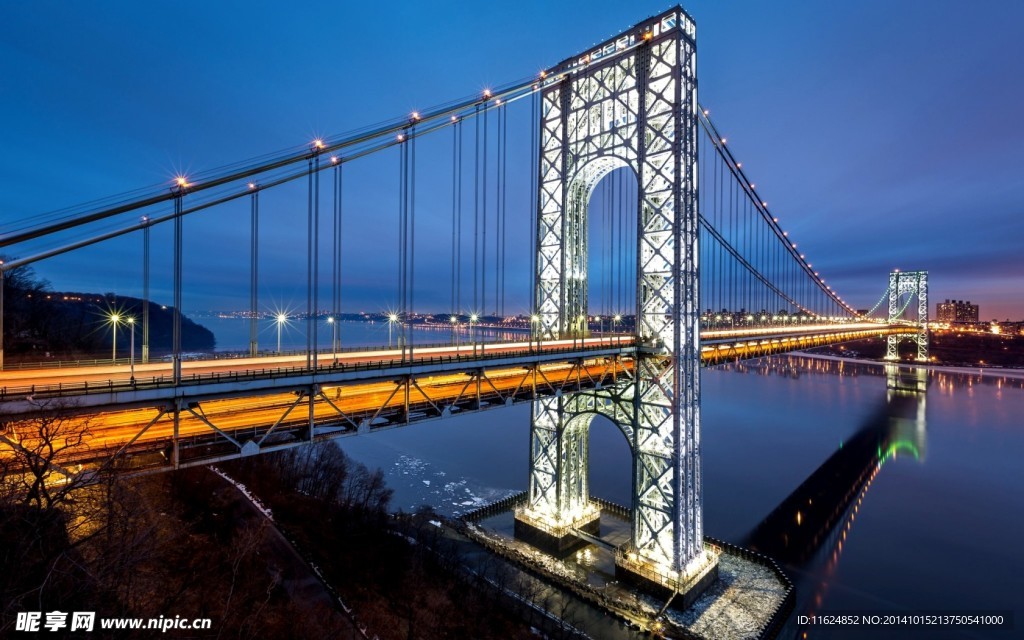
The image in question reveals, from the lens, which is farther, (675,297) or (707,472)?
(707,472)

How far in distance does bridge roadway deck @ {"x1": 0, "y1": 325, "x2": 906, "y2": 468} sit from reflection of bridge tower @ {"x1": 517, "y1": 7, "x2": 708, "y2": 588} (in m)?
1.78

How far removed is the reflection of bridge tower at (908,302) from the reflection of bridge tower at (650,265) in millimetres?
95015

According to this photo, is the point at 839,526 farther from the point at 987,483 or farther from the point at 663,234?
the point at 663,234

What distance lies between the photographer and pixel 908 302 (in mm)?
99938

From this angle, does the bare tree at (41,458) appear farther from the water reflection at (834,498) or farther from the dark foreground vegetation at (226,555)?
the water reflection at (834,498)

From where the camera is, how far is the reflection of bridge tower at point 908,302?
91.7m

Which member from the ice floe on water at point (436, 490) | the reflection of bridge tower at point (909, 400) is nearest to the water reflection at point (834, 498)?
the reflection of bridge tower at point (909, 400)

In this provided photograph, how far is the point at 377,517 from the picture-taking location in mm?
25906

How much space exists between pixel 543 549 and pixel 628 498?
12792 mm

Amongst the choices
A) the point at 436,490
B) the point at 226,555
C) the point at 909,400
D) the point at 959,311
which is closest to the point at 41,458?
the point at 226,555

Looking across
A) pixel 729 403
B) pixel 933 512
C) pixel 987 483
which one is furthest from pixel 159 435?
pixel 729 403

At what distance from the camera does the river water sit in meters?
23.0

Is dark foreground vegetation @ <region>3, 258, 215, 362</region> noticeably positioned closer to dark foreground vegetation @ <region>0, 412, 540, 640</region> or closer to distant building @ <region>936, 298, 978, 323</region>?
dark foreground vegetation @ <region>0, 412, 540, 640</region>

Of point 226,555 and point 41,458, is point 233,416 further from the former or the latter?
point 226,555
